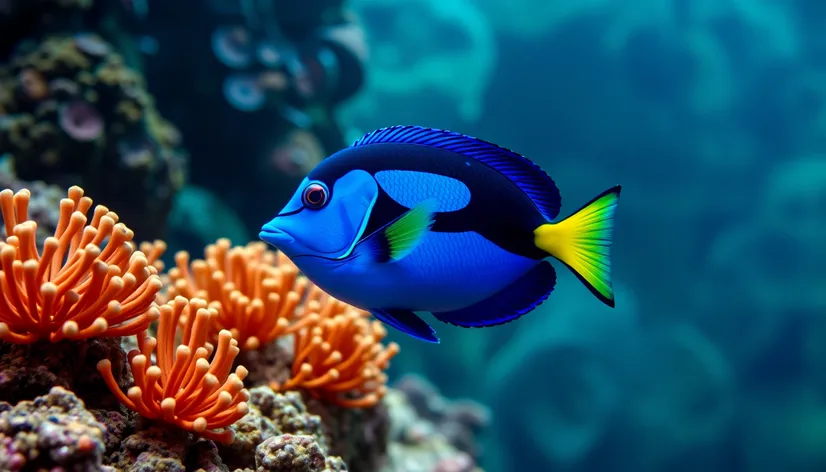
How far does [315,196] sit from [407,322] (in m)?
0.40

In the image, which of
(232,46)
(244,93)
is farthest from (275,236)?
(232,46)

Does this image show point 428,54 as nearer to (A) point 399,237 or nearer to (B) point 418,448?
(B) point 418,448

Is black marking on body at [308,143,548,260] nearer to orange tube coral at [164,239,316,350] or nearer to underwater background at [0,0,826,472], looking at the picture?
orange tube coral at [164,239,316,350]

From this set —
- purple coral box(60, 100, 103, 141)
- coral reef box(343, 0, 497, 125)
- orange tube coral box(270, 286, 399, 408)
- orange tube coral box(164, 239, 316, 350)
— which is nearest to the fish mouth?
orange tube coral box(164, 239, 316, 350)

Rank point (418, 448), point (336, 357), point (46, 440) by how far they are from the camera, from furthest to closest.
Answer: point (418, 448) < point (336, 357) < point (46, 440)

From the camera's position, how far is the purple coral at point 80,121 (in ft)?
15.6

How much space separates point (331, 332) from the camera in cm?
248

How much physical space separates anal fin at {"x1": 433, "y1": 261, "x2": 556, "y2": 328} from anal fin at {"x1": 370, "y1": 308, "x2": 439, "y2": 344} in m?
0.10

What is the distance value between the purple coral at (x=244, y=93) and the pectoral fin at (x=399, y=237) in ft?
20.2

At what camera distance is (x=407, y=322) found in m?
1.44

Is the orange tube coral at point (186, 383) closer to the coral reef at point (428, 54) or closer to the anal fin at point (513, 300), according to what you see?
the anal fin at point (513, 300)

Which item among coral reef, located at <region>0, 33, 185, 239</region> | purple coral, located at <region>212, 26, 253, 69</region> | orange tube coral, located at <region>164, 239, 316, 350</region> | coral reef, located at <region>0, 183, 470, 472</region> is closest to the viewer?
coral reef, located at <region>0, 183, 470, 472</region>

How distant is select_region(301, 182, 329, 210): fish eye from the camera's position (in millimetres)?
1409

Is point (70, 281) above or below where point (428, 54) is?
below
